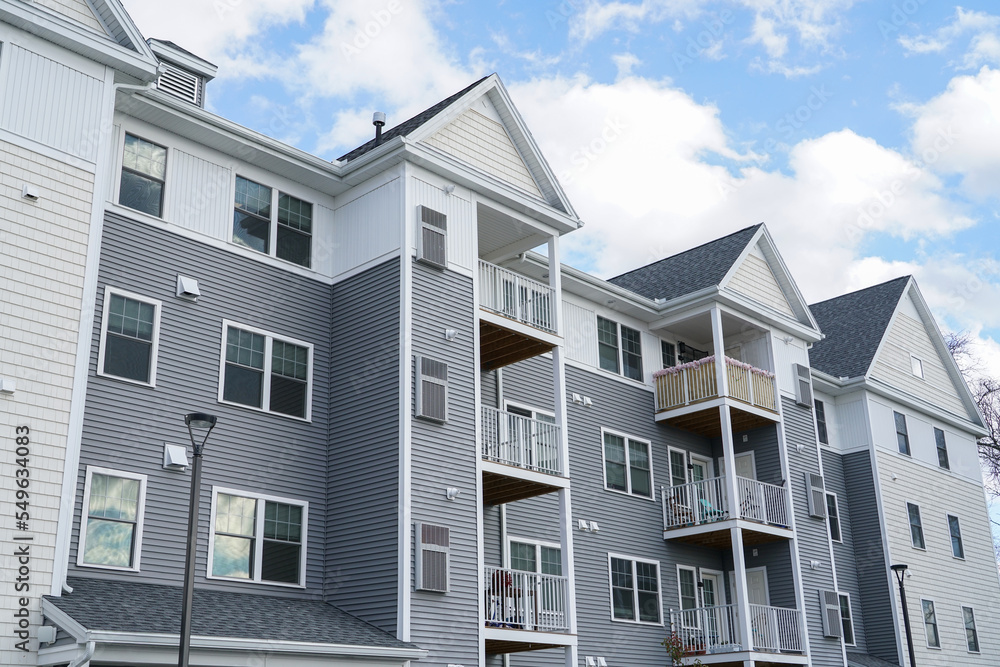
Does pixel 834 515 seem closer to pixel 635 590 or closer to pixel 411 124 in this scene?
pixel 635 590

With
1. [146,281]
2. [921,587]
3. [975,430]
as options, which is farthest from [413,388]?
[975,430]

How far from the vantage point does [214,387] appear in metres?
18.3

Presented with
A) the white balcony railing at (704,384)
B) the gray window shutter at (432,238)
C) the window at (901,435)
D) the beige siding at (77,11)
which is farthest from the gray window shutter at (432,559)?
the window at (901,435)

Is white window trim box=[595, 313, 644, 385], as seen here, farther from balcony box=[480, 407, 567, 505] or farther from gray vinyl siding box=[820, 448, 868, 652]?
Answer: gray vinyl siding box=[820, 448, 868, 652]

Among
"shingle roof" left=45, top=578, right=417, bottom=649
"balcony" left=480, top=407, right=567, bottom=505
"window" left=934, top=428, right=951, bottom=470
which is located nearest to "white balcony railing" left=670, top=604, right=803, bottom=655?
"balcony" left=480, top=407, right=567, bottom=505

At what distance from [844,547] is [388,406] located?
18174 millimetres

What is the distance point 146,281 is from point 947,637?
26.5 metres

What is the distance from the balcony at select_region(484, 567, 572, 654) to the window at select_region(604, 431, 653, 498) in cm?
491

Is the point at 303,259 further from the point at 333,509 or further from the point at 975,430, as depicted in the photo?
the point at 975,430

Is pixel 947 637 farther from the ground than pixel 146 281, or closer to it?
closer to it

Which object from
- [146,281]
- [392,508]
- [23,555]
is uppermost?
[146,281]

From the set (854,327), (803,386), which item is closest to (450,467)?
(803,386)

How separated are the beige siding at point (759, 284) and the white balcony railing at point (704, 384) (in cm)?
219

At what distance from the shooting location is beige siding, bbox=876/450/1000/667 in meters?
31.7
